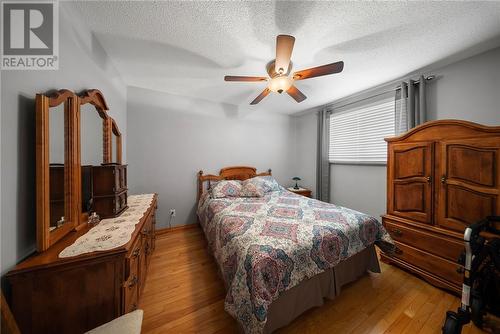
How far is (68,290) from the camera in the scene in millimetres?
892

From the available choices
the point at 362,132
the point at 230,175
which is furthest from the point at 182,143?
the point at 362,132

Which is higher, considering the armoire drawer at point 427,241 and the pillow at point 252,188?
the pillow at point 252,188

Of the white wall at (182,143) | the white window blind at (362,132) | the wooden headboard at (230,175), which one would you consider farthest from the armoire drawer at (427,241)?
the white wall at (182,143)

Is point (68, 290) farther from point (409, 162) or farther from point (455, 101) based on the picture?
point (455, 101)

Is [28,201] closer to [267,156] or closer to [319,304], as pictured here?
[319,304]

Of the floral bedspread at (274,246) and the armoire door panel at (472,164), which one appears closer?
the floral bedspread at (274,246)

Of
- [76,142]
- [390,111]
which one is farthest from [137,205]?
[390,111]

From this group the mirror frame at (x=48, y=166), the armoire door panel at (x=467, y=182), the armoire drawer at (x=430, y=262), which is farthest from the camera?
the armoire drawer at (x=430, y=262)

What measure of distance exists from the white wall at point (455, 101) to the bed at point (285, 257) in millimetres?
1146

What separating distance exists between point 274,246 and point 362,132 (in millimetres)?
2688

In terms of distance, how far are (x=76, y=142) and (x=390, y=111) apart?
12.0ft

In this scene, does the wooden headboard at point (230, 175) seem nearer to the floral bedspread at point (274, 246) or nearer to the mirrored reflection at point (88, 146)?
the floral bedspread at point (274, 246)

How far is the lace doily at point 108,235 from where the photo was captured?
968 millimetres

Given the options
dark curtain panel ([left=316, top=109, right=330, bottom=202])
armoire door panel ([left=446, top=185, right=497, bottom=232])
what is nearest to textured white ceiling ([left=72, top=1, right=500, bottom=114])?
dark curtain panel ([left=316, top=109, right=330, bottom=202])
